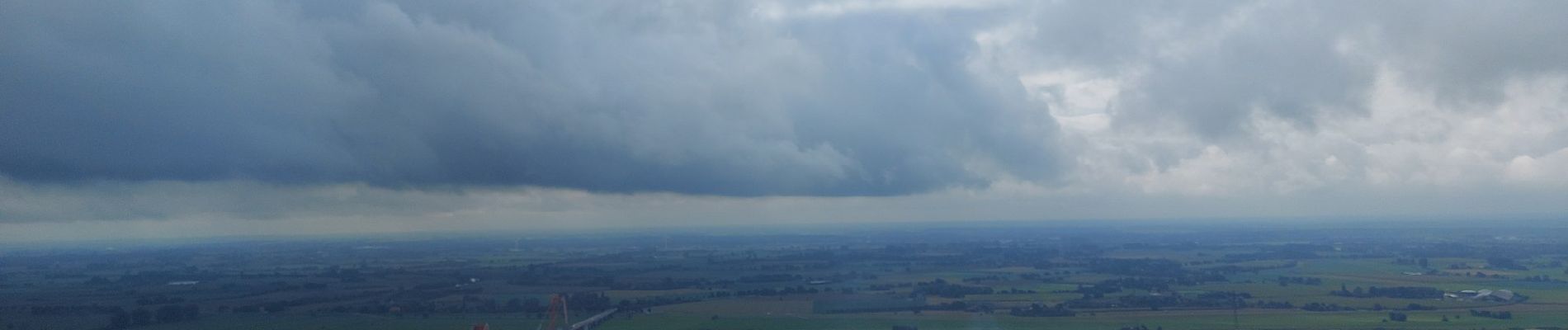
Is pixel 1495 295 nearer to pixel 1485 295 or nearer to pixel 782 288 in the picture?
pixel 1485 295

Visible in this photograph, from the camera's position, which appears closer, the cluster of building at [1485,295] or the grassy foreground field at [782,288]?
the grassy foreground field at [782,288]

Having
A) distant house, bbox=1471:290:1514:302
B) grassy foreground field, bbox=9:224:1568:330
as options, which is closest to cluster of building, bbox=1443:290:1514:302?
distant house, bbox=1471:290:1514:302

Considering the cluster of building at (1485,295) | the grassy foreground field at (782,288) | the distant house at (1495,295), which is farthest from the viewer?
the cluster of building at (1485,295)

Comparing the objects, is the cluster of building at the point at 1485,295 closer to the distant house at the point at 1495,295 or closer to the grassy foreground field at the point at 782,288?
the distant house at the point at 1495,295

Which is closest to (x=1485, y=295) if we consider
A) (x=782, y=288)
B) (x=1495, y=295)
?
(x=1495, y=295)

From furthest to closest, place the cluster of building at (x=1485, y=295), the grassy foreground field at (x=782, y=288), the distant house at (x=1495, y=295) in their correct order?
the cluster of building at (x=1485, y=295) < the distant house at (x=1495, y=295) < the grassy foreground field at (x=782, y=288)

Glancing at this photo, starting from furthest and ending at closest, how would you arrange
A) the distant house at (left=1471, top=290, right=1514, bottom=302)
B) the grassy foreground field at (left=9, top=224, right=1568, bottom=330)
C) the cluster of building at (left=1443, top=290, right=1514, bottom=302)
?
the cluster of building at (left=1443, top=290, right=1514, bottom=302) < the distant house at (left=1471, top=290, right=1514, bottom=302) < the grassy foreground field at (left=9, top=224, right=1568, bottom=330)

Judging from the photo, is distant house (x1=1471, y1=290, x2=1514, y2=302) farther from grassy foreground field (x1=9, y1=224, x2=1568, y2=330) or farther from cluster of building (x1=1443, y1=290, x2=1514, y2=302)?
grassy foreground field (x1=9, y1=224, x2=1568, y2=330)

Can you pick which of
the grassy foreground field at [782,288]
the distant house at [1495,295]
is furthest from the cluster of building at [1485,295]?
the grassy foreground field at [782,288]

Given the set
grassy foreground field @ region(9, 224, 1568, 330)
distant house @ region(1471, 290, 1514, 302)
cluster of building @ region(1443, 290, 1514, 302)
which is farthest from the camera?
cluster of building @ region(1443, 290, 1514, 302)

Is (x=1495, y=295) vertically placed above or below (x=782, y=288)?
below

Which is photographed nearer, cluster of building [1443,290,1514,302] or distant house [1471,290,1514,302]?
distant house [1471,290,1514,302]
